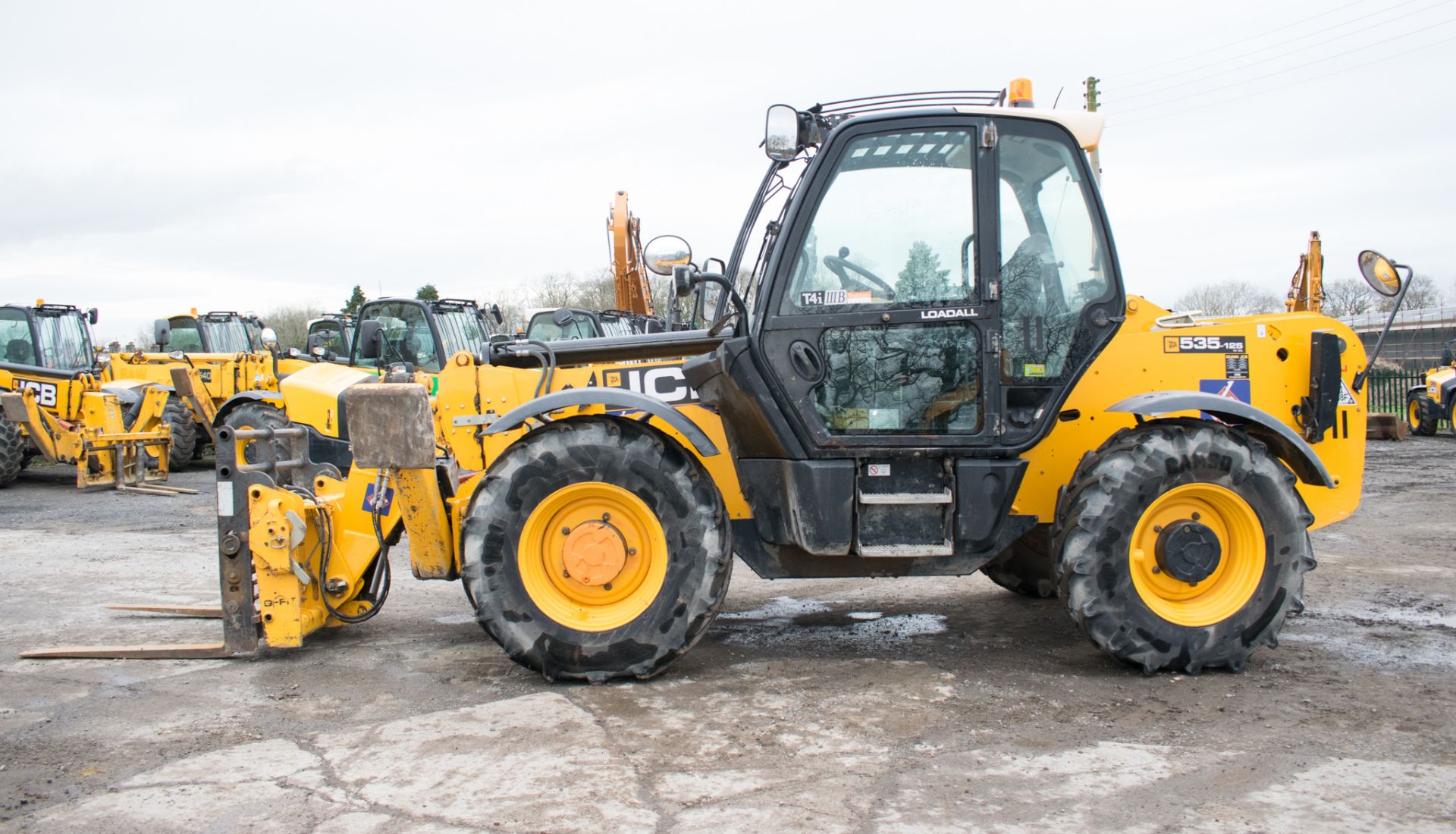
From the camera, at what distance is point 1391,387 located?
979 inches

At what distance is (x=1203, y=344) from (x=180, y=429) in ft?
45.1

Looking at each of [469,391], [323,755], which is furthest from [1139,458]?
[323,755]

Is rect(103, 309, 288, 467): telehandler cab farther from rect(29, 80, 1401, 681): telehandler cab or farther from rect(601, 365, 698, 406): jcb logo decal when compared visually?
rect(29, 80, 1401, 681): telehandler cab

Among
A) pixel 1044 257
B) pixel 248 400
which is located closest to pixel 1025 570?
pixel 1044 257

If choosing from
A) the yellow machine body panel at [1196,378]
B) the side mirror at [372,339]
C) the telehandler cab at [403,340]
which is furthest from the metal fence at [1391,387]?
the side mirror at [372,339]

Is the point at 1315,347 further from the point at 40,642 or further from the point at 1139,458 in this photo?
the point at 40,642

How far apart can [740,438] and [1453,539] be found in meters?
6.60

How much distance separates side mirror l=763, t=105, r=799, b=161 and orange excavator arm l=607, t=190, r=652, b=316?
46.9ft

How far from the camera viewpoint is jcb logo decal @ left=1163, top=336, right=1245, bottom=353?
5.05m

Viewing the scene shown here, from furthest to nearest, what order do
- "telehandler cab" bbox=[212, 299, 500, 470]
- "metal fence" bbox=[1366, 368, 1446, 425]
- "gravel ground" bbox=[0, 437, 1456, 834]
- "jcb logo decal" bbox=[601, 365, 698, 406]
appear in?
"metal fence" bbox=[1366, 368, 1446, 425]
"telehandler cab" bbox=[212, 299, 500, 470]
"jcb logo decal" bbox=[601, 365, 698, 406]
"gravel ground" bbox=[0, 437, 1456, 834]

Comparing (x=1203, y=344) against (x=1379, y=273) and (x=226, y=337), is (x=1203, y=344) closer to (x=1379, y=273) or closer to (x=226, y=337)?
(x=1379, y=273)

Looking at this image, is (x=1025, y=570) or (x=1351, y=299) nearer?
(x=1025, y=570)

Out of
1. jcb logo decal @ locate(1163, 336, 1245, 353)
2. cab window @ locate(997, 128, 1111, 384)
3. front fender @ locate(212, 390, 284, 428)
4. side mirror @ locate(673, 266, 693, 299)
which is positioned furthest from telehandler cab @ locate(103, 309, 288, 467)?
jcb logo decal @ locate(1163, 336, 1245, 353)

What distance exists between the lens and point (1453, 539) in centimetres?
856
